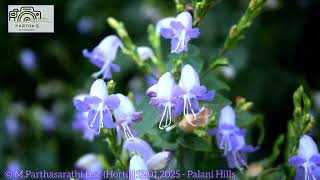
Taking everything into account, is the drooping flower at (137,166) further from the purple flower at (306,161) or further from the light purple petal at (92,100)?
the purple flower at (306,161)

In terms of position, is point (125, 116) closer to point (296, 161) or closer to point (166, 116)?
point (166, 116)

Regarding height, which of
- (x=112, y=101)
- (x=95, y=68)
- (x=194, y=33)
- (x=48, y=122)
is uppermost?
(x=95, y=68)

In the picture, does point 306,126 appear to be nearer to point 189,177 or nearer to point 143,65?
point 189,177

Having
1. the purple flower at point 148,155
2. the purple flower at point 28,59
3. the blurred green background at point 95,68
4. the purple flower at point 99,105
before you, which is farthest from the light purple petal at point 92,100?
the purple flower at point 28,59

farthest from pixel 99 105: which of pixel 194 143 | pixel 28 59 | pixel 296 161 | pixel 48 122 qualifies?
pixel 28 59

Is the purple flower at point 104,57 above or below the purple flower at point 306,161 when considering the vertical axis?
above
